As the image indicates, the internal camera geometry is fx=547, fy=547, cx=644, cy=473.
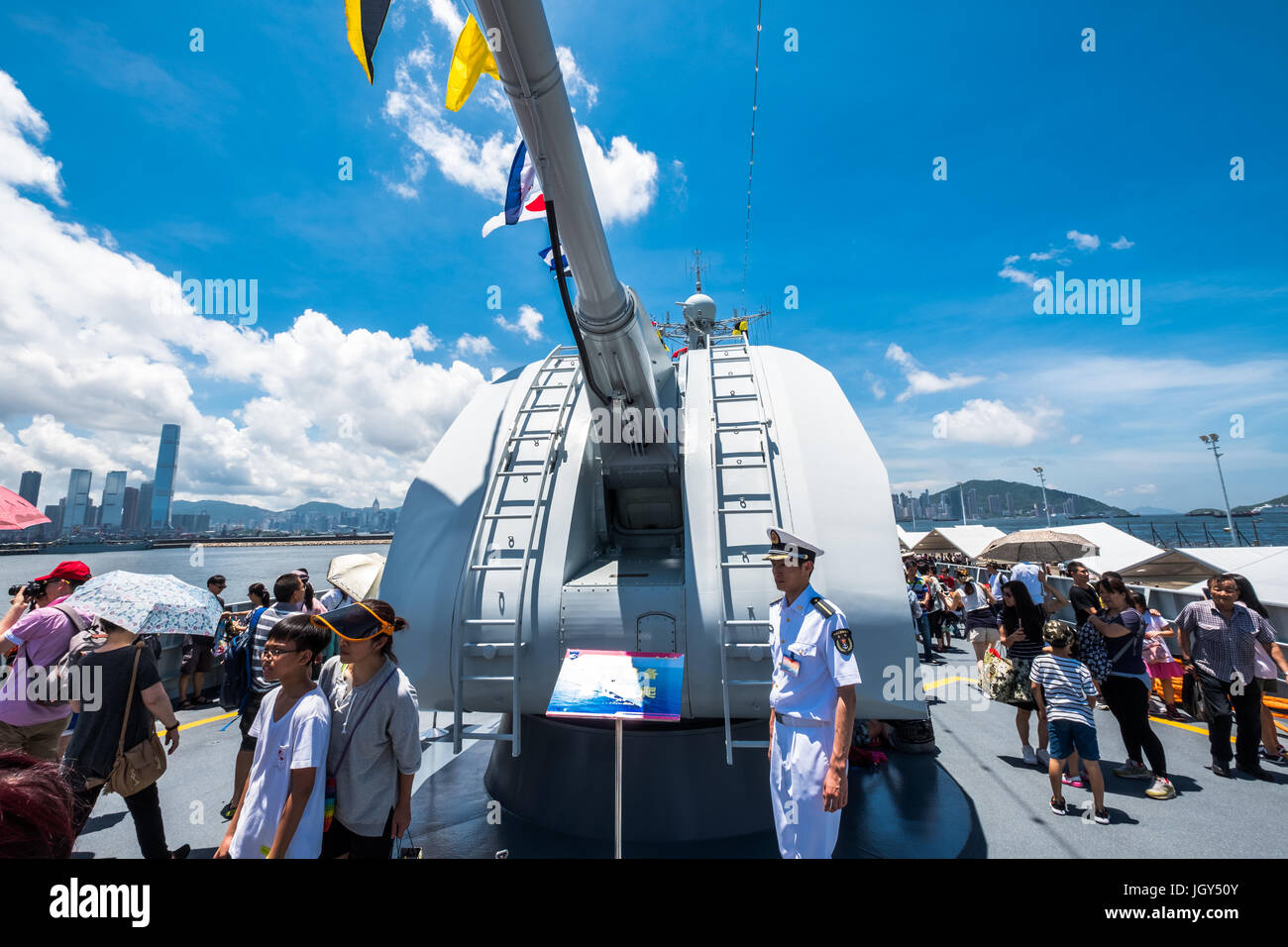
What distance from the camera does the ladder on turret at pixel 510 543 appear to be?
3.60 m

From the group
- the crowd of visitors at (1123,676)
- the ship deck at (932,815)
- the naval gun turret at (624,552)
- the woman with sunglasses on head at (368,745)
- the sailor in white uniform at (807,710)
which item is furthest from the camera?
the crowd of visitors at (1123,676)

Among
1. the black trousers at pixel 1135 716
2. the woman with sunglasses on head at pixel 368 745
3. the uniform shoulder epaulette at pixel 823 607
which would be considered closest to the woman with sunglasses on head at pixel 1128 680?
the black trousers at pixel 1135 716

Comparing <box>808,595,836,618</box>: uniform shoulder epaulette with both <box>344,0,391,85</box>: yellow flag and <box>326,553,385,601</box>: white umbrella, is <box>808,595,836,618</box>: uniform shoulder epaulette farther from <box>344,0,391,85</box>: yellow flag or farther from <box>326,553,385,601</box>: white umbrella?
<box>326,553,385,601</box>: white umbrella

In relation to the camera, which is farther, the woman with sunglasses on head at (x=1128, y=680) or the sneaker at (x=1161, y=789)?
the woman with sunglasses on head at (x=1128, y=680)

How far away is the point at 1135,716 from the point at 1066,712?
1.05 metres

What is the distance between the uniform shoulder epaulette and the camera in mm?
2809

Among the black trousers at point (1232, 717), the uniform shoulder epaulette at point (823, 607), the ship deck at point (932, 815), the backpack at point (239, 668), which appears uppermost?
the uniform shoulder epaulette at point (823, 607)

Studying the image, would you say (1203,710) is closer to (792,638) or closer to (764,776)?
(764,776)

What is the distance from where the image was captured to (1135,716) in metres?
4.64

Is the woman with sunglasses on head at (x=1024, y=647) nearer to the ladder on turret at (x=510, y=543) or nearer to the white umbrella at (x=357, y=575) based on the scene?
the ladder on turret at (x=510, y=543)

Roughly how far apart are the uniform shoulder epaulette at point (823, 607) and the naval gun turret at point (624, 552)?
0.50 metres

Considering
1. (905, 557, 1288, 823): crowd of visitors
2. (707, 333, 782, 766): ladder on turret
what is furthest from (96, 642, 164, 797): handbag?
(905, 557, 1288, 823): crowd of visitors

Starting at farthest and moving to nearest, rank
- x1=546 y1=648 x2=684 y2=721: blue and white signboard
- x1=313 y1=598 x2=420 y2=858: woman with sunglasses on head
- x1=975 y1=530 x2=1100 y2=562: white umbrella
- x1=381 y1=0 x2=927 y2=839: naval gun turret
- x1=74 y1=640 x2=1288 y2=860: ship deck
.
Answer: x1=975 y1=530 x2=1100 y2=562: white umbrella, x1=74 y1=640 x2=1288 y2=860: ship deck, x1=381 y1=0 x2=927 y2=839: naval gun turret, x1=546 y1=648 x2=684 y2=721: blue and white signboard, x1=313 y1=598 x2=420 y2=858: woman with sunglasses on head

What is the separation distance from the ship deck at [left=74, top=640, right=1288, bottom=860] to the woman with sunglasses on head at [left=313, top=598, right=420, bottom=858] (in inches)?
63.6
